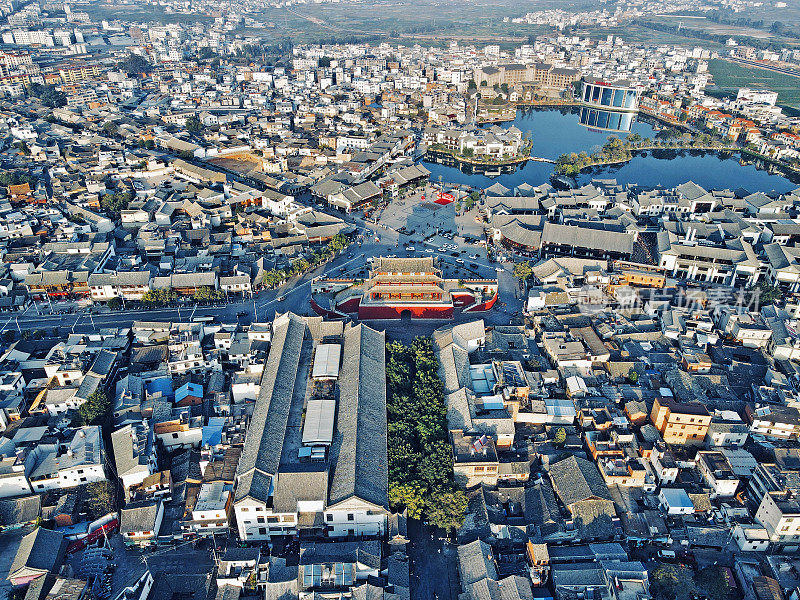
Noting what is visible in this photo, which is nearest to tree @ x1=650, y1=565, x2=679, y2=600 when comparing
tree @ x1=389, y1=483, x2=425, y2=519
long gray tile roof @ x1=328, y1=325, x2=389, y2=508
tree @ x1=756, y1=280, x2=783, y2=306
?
tree @ x1=389, y1=483, x2=425, y2=519

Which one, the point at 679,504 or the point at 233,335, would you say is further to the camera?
the point at 233,335

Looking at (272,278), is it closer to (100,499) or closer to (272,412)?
(272,412)

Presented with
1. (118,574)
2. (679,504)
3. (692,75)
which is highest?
(692,75)

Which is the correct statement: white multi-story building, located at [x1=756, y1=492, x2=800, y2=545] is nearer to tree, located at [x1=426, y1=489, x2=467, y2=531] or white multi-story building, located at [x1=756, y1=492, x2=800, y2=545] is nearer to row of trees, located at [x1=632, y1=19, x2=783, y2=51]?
tree, located at [x1=426, y1=489, x2=467, y2=531]

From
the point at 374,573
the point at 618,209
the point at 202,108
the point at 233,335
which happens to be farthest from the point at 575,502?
the point at 202,108

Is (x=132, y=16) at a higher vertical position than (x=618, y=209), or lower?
higher

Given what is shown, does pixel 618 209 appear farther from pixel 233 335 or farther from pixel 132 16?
pixel 132 16
